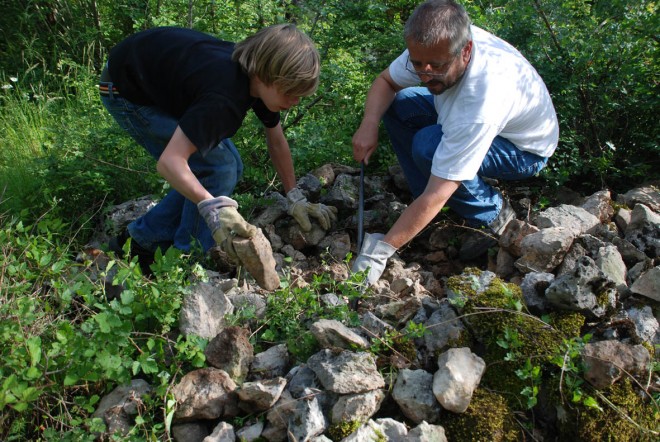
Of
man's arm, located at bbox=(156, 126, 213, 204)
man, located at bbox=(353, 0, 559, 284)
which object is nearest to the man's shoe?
man, located at bbox=(353, 0, 559, 284)

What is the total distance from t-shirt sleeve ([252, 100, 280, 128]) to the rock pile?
34.7 inches

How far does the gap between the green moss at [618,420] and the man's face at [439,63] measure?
4.90ft

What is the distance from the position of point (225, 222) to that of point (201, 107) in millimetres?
489

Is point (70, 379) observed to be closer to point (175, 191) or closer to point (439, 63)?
point (175, 191)

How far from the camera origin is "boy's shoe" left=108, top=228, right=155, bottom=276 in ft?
10.7

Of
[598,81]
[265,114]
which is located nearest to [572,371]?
[265,114]

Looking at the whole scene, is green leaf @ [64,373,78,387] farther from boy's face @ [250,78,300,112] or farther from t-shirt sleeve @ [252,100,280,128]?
t-shirt sleeve @ [252,100,280,128]

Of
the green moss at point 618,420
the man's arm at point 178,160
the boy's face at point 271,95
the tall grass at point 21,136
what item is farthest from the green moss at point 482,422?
the tall grass at point 21,136

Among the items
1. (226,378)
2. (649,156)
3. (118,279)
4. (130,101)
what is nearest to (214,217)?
(118,279)

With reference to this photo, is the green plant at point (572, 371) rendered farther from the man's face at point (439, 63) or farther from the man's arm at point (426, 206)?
the man's face at point (439, 63)

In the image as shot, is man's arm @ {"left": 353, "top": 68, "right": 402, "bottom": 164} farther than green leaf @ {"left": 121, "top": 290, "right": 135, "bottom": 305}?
Yes

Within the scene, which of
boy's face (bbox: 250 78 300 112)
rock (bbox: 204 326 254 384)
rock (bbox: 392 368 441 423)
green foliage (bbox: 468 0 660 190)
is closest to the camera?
rock (bbox: 392 368 441 423)

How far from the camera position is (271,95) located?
2.69 m

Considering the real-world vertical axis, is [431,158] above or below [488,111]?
below
